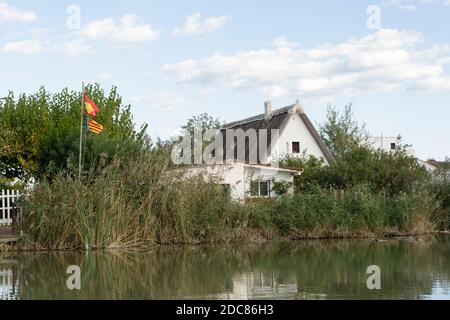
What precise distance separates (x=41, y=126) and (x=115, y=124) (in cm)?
372

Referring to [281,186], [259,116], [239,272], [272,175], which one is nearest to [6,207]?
[281,186]

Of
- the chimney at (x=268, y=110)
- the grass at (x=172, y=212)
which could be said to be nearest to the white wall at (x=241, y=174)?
the grass at (x=172, y=212)

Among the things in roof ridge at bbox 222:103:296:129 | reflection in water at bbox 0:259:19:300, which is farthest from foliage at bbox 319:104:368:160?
reflection in water at bbox 0:259:19:300

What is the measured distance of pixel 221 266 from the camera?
1611cm

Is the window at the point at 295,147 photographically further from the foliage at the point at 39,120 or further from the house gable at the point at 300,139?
the foliage at the point at 39,120

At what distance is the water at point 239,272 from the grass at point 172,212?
1032 millimetres

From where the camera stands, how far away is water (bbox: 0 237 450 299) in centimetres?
1147

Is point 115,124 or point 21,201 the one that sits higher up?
point 115,124

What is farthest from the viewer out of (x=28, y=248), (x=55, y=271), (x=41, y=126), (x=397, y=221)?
(x=41, y=126)

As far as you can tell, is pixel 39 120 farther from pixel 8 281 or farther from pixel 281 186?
pixel 8 281
